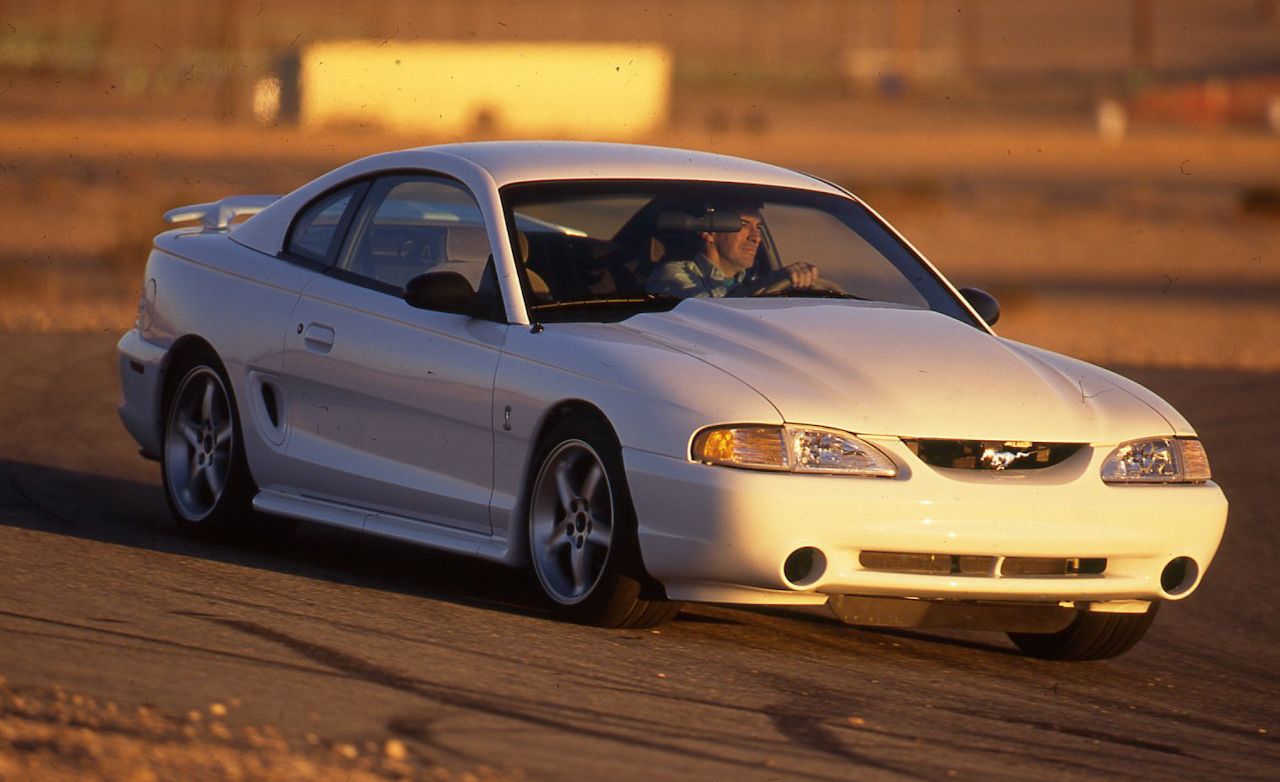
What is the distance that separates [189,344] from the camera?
954 cm

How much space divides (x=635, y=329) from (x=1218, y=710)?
84.8 inches

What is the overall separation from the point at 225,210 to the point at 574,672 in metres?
4.19

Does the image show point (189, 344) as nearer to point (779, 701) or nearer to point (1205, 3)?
point (779, 701)

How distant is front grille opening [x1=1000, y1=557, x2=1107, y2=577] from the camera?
23.9 feet

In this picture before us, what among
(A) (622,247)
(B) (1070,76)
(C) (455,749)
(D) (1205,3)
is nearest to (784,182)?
(A) (622,247)

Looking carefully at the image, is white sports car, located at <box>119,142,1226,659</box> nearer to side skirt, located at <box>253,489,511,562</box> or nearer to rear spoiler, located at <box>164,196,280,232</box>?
side skirt, located at <box>253,489,511,562</box>

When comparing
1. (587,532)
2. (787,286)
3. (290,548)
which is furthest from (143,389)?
(587,532)

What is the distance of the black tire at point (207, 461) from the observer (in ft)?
30.0

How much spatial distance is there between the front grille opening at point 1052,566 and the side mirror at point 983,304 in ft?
5.16

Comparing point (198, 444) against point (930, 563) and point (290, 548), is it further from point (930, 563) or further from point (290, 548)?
point (930, 563)

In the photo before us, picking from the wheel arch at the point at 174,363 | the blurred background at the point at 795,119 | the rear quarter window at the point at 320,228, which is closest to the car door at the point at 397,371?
the rear quarter window at the point at 320,228

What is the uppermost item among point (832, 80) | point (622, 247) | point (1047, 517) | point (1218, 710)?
point (622, 247)

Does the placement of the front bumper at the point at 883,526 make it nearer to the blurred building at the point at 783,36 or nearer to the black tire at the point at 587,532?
the black tire at the point at 587,532

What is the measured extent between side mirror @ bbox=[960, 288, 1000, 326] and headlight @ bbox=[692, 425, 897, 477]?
185cm
